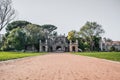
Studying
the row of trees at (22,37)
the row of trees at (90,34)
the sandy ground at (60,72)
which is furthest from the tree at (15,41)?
the sandy ground at (60,72)

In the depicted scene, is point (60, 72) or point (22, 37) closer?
point (60, 72)

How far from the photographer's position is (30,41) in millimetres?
86250

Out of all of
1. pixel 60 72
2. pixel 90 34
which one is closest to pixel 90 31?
pixel 90 34

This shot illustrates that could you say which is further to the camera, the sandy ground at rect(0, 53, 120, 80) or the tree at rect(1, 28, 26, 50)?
the tree at rect(1, 28, 26, 50)

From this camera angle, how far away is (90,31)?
292 feet

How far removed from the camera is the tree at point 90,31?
88.8 meters

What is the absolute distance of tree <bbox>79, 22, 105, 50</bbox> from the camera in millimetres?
88750

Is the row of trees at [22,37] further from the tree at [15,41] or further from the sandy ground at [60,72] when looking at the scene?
the sandy ground at [60,72]

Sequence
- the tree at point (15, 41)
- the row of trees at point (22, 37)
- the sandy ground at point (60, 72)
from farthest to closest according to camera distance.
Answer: the row of trees at point (22, 37)
the tree at point (15, 41)
the sandy ground at point (60, 72)

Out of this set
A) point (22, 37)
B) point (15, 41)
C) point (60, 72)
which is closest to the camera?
point (60, 72)

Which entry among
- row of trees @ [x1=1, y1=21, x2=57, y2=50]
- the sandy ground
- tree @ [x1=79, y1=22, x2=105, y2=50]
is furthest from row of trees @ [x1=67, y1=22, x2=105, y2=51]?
the sandy ground

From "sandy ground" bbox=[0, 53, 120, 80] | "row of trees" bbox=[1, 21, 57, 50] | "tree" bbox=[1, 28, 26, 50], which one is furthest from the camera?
"row of trees" bbox=[1, 21, 57, 50]

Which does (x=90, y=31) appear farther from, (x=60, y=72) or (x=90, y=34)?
(x=60, y=72)

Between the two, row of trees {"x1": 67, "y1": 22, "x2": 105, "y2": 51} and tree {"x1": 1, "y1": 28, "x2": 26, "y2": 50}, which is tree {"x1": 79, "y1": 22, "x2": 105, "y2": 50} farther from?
tree {"x1": 1, "y1": 28, "x2": 26, "y2": 50}
